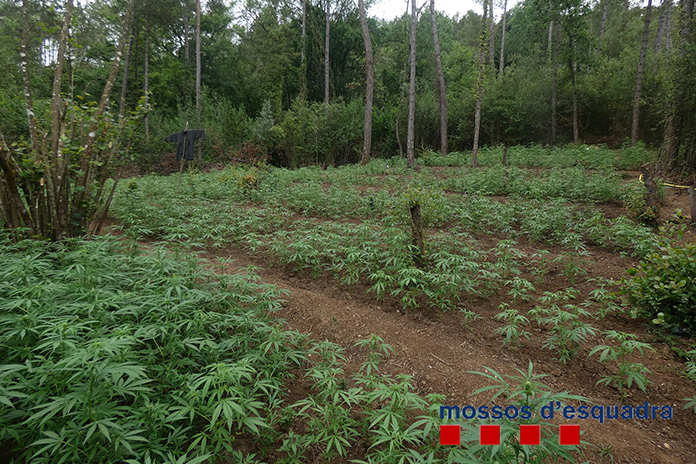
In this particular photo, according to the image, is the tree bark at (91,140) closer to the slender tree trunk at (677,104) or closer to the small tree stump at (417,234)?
the small tree stump at (417,234)

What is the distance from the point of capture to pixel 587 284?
362cm

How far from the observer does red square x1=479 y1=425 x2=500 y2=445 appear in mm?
1163

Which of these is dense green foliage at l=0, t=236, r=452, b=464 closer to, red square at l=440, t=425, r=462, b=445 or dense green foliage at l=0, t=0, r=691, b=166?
red square at l=440, t=425, r=462, b=445

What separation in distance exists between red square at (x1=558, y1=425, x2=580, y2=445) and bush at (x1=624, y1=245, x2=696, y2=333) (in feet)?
6.39

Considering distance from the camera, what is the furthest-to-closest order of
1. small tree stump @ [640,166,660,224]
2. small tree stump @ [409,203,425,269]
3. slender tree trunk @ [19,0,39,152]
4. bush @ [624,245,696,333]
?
1. small tree stump @ [640,166,660,224]
2. small tree stump @ [409,203,425,269]
3. slender tree trunk @ [19,0,39,152]
4. bush @ [624,245,696,333]

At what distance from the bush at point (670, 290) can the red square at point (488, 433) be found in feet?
7.82

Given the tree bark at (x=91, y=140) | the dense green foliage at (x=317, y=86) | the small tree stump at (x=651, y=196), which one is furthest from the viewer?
the dense green foliage at (x=317, y=86)

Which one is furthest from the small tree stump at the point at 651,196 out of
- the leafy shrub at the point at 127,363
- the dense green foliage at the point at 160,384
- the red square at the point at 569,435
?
the leafy shrub at the point at 127,363

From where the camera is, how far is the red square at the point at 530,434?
115cm

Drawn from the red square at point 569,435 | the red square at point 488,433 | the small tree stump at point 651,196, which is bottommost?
the red square at point 569,435

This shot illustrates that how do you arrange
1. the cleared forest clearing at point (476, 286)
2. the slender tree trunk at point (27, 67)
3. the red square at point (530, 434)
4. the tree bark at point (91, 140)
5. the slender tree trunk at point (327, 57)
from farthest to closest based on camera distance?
the slender tree trunk at point (327, 57)
the tree bark at point (91, 140)
the slender tree trunk at point (27, 67)
the cleared forest clearing at point (476, 286)
the red square at point (530, 434)

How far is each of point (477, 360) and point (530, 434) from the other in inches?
54.3

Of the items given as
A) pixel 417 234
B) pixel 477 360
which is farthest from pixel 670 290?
pixel 417 234

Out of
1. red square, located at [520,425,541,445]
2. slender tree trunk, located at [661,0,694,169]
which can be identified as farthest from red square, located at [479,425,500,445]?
slender tree trunk, located at [661,0,694,169]
